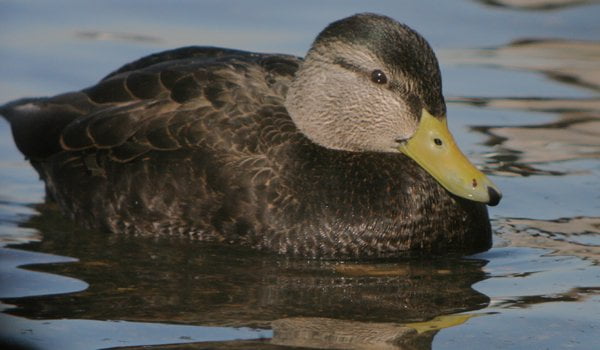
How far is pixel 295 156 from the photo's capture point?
381 inches

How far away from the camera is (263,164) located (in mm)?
9570

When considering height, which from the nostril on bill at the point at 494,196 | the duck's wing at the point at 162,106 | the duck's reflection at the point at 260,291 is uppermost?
the duck's wing at the point at 162,106

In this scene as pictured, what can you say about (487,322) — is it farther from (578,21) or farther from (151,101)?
(578,21)

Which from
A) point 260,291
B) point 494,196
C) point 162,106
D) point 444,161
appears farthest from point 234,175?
point 494,196

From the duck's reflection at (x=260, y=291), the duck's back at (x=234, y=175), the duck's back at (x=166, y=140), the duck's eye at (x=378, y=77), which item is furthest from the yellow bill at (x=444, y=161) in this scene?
the duck's back at (x=166, y=140)

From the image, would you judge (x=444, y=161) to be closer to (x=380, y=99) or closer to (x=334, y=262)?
(x=380, y=99)

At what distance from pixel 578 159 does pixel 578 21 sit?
3808 mm

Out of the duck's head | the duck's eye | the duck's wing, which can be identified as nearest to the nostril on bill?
the duck's head

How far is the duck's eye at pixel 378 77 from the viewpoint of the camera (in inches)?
377

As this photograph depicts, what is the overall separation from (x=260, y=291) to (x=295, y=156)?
122cm

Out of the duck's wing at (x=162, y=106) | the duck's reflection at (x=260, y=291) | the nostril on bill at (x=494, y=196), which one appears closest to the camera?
the duck's reflection at (x=260, y=291)

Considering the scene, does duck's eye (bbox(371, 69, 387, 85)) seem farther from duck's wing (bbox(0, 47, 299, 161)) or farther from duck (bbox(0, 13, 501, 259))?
duck's wing (bbox(0, 47, 299, 161))

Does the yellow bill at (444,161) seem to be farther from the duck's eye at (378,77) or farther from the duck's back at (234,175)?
the duck's eye at (378,77)

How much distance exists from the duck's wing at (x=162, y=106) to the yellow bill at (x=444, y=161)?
109 centimetres
